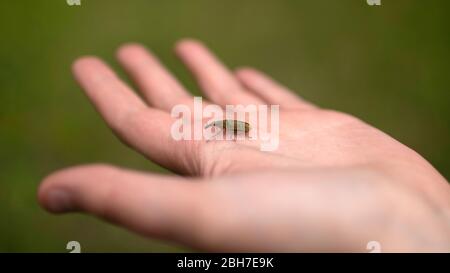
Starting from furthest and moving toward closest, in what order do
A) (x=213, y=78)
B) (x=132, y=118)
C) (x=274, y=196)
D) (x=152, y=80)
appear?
1. (x=213, y=78)
2. (x=152, y=80)
3. (x=132, y=118)
4. (x=274, y=196)

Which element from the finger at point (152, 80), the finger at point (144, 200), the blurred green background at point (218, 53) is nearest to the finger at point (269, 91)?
the finger at point (152, 80)

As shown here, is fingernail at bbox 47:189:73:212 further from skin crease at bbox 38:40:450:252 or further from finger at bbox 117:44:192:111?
finger at bbox 117:44:192:111

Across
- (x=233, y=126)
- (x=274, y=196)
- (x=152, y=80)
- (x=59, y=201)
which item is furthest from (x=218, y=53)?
(x=274, y=196)

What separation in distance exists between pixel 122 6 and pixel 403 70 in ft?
13.5

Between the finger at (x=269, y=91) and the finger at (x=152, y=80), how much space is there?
37.2 inches

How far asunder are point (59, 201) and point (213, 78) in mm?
2817

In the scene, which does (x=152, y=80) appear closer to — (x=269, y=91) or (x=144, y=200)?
(x=269, y=91)

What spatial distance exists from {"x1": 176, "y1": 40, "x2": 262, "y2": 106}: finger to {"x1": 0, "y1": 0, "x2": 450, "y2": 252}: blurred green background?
106 cm

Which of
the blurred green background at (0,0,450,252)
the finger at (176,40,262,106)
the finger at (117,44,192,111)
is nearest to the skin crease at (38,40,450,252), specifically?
the finger at (117,44,192,111)

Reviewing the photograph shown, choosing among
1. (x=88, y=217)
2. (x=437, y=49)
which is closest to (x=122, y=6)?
(x=88, y=217)

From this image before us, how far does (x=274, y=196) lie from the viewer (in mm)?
1958

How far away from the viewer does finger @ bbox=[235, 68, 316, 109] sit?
455 cm

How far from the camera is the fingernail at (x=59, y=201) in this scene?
210 cm

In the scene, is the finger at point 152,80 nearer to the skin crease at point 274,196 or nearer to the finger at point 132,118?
the finger at point 132,118
